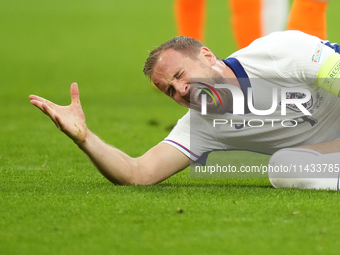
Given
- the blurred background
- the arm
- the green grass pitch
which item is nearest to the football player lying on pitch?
the arm

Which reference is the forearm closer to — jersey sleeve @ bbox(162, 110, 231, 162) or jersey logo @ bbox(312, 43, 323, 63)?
jersey sleeve @ bbox(162, 110, 231, 162)

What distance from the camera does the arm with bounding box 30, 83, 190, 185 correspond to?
8.23ft

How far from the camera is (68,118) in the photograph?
253 cm

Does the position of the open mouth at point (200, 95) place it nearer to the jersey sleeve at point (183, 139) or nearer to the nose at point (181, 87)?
the nose at point (181, 87)

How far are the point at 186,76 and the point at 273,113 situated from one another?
1.43 ft

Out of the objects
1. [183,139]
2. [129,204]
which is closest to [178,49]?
[183,139]

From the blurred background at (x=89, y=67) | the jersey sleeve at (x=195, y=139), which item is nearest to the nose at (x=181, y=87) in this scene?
the jersey sleeve at (x=195, y=139)

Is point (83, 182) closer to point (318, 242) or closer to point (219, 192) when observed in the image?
point (219, 192)

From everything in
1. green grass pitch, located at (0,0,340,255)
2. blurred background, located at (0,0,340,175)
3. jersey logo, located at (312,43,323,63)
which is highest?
jersey logo, located at (312,43,323,63)

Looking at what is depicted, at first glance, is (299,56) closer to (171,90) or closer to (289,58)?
(289,58)

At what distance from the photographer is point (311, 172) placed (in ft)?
8.75

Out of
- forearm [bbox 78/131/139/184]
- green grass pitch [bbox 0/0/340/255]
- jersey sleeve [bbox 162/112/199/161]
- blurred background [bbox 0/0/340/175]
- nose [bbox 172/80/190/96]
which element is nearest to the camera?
green grass pitch [bbox 0/0/340/255]

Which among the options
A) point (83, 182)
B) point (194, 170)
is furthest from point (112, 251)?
point (194, 170)

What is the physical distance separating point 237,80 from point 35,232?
1.22 meters
